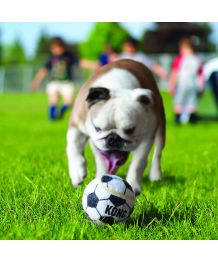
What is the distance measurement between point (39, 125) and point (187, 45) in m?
4.28

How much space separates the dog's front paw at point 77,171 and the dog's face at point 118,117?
24 cm

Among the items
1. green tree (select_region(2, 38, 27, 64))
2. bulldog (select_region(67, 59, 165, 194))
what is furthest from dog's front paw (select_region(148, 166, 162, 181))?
green tree (select_region(2, 38, 27, 64))

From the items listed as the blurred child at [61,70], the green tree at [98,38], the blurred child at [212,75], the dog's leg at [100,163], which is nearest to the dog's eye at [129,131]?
the dog's leg at [100,163]

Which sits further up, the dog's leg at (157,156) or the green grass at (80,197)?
the dog's leg at (157,156)

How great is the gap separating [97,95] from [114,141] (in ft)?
1.44

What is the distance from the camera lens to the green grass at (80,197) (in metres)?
3.92

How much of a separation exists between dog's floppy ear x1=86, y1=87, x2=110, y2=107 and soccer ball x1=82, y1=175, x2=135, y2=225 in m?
1.04

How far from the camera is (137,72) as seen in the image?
18.1 feet

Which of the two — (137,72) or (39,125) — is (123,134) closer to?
(137,72)

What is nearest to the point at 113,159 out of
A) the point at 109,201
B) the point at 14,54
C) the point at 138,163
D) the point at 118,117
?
the point at 138,163

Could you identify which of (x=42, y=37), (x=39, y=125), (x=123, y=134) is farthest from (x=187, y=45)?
(x=42, y=37)

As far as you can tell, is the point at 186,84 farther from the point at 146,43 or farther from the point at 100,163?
the point at 146,43

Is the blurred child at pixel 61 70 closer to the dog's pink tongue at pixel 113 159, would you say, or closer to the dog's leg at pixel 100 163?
the dog's leg at pixel 100 163

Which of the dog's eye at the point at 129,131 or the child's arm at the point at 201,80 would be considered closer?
the dog's eye at the point at 129,131
